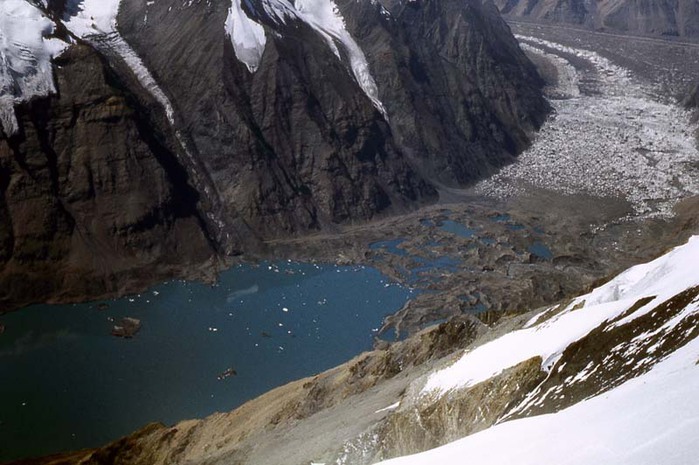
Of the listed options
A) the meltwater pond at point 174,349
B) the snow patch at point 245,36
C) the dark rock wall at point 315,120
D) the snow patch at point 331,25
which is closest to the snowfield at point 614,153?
the dark rock wall at point 315,120

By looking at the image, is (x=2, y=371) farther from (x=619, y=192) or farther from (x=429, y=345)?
(x=619, y=192)

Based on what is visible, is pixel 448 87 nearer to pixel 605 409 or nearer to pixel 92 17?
pixel 92 17

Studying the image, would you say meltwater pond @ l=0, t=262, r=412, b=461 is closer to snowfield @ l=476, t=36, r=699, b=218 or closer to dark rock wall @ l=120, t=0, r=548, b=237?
dark rock wall @ l=120, t=0, r=548, b=237

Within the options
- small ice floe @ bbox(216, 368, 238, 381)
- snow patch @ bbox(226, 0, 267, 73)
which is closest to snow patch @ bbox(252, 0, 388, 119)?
snow patch @ bbox(226, 0, 267, 73)

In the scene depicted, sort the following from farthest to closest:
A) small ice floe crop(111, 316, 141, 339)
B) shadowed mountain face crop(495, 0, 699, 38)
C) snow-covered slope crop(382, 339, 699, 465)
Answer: shadowed mountain face crop(495, 0, 699, 38)
small ice floe crop(111, 316, 141, 339)
snow-covered slope crop(382, 339, 699, 465)

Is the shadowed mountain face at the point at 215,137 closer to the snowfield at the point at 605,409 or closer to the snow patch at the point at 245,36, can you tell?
the snow patch at the point at 245,36

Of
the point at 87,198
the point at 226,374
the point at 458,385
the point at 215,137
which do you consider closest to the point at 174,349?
the point at 226,374
